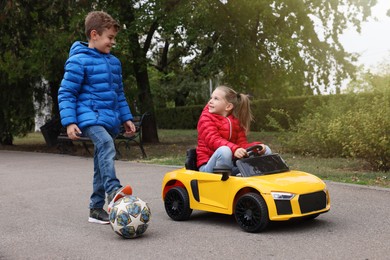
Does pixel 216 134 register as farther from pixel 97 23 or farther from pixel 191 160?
pixel 97 23

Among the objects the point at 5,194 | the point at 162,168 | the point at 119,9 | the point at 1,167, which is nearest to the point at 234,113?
the point at 5,194

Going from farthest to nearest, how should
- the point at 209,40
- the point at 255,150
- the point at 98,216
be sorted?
the point at 209,40 → the point at 98,216 → the point at 255,150

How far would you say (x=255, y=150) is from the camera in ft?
18.7

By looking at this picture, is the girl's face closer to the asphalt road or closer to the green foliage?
the asphalt road

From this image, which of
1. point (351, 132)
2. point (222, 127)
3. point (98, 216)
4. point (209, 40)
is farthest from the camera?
point (209, 40)

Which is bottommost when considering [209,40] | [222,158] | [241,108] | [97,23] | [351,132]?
[222,158]

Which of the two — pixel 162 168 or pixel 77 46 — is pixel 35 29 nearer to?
pixel 162 168

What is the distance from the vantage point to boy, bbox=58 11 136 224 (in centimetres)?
545

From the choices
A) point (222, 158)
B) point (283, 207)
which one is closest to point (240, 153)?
point (222, 158)

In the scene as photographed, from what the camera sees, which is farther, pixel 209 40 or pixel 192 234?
pixel 209 40

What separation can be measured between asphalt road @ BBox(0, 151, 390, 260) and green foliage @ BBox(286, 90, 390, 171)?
1.74 meters

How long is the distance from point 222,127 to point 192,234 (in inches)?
44.6

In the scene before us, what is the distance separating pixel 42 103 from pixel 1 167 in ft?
22.8

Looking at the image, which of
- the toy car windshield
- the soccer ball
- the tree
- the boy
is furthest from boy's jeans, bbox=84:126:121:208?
the tree
